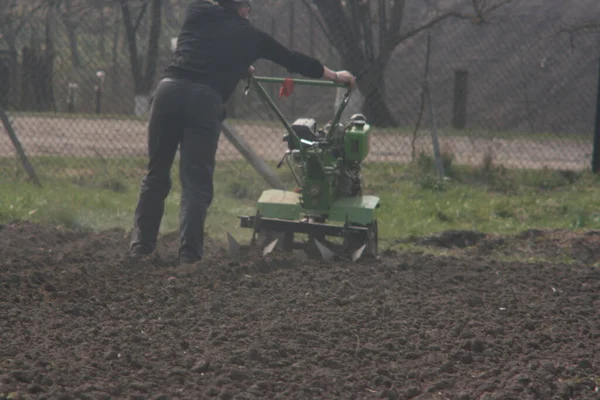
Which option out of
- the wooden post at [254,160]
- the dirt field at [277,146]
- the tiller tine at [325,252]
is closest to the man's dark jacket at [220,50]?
the tiller tine at [325,252]

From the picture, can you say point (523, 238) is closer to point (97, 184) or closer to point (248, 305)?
point (248, 305)

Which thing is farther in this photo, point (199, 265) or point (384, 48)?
point (384, 48)

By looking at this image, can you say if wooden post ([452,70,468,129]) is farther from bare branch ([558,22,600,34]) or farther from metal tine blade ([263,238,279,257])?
metal tine blade ([263,238,279,257])

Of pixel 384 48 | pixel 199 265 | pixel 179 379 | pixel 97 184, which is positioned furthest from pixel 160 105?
pixel 384 48

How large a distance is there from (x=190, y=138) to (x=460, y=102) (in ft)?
20.2

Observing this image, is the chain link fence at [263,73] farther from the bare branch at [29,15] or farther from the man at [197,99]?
the man at [197,99]

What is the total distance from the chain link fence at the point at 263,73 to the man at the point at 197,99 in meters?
2.63

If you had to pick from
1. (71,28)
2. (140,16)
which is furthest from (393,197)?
(71,28)

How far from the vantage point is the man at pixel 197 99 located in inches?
236

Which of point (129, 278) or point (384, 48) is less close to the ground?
point (384, 48)

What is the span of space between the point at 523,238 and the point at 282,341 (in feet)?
12.1

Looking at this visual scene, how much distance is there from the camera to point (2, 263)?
5688 millimetres

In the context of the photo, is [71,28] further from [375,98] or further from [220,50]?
[220,50]

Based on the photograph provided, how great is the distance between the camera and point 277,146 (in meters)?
11.8
